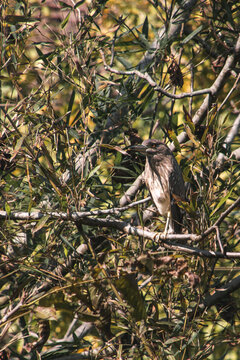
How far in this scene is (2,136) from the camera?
9.98 ft

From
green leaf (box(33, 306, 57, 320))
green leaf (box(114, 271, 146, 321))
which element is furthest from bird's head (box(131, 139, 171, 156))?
green leaf (box(33, 306, 57, 320))

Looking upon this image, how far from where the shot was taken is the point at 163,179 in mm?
4277

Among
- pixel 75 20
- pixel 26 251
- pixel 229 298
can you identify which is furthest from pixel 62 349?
pixel 75 20

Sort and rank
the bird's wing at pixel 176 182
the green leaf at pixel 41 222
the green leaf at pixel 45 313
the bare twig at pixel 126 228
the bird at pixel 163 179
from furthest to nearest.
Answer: the bird's wing at pixel 176 182 → the bird at pixel 163 179 → the green leaf at pixel 41 222 → the bare twig at pixel 126 228 → the green leaf at pixel 45 313

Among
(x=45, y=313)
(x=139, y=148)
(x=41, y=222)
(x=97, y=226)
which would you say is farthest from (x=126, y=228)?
(x=139, y=148)

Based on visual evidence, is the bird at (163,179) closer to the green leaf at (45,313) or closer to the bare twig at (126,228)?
the bare twig at (126,228)

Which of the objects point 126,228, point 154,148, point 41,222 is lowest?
point 154,148

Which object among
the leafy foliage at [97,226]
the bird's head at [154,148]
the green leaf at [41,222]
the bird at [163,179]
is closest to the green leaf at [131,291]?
the leafy foliage at [97,226]

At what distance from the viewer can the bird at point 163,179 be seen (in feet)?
12.7

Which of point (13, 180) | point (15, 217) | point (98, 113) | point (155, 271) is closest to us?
point (155, 271)

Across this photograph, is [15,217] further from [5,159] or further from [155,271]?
[155,271]

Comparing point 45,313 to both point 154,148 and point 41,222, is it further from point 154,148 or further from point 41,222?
point 154,148

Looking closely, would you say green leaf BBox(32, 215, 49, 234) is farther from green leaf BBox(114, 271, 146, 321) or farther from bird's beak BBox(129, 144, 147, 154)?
bird's beak BBox(129, 144, 147, 154)

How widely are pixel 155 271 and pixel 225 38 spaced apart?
2.32 meters
